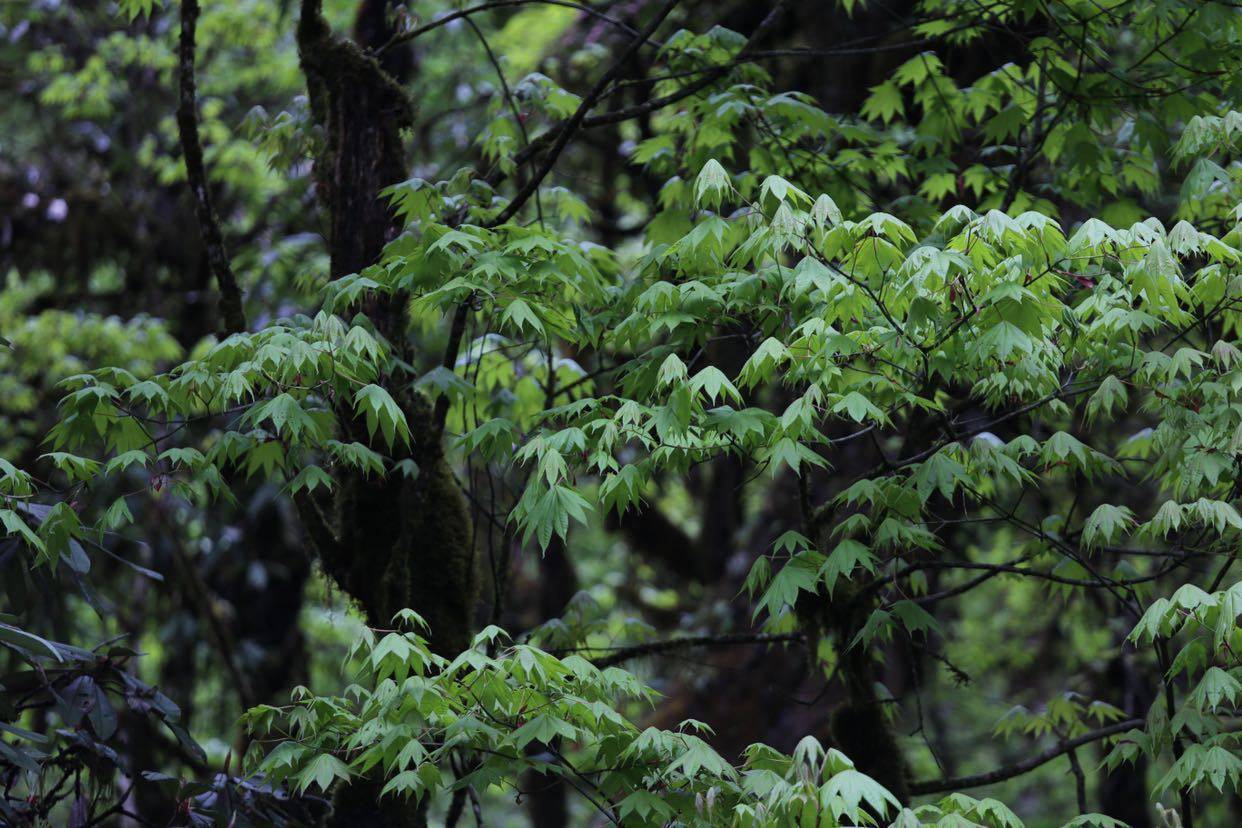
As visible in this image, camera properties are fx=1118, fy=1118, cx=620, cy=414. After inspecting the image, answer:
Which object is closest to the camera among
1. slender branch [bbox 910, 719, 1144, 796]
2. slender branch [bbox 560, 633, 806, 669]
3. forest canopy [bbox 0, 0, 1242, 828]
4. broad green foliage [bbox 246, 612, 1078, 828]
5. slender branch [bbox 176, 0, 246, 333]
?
broad green foliage [bbox 246, 612, 1078, 828]

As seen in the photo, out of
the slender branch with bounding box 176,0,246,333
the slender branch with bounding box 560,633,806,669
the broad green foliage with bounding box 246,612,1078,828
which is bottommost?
the slender branch with bounding box 560,633,806,669

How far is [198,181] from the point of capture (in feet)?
14.1

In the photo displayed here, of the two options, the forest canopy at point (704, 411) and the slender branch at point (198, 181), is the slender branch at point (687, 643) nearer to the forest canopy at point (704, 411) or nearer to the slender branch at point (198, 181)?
the forest canopy at point (704, 411)

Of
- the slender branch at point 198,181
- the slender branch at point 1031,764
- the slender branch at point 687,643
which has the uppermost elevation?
the slender branch at point 198,181

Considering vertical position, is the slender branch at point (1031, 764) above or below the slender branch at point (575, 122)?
below

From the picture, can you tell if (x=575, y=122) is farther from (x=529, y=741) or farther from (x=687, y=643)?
(x=529, y=741)

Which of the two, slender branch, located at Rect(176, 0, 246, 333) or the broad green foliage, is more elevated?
slender branch, located at Rect(176, 0, 246, 333)

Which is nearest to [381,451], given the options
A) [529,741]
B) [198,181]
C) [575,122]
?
[198,181]

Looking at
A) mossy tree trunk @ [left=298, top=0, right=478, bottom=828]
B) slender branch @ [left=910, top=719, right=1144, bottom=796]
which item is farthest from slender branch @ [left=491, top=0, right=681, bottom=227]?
slender branch @ [left=910, top=719, right=1144, bottom=796]

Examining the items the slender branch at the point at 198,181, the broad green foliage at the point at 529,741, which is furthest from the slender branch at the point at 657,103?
the broad green foliage at the point at 529,741

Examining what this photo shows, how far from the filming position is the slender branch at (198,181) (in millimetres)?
4215

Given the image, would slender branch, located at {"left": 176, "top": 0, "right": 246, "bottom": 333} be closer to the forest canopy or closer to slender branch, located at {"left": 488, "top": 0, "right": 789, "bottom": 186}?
the forest canopy

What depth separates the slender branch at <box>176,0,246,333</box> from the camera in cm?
421

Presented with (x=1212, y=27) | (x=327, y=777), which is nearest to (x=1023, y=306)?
(x=1212, y=27)
